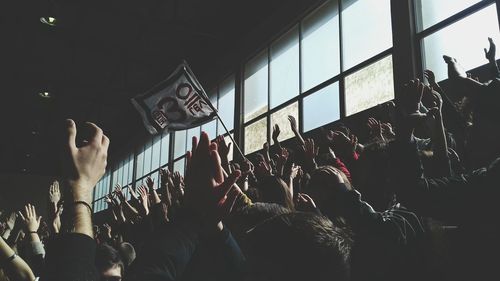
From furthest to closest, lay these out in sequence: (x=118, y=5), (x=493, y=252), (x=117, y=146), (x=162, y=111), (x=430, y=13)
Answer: (x=117, y=146)
(x=118, y=5)
(x=162, y=111)
(x=430, y=13)
(x=493, y=252)

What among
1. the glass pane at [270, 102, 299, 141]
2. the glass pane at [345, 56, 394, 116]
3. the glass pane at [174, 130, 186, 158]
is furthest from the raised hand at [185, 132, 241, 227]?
the glass pane at [174, 130, 186, 158]

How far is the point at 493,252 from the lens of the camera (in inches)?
73.5

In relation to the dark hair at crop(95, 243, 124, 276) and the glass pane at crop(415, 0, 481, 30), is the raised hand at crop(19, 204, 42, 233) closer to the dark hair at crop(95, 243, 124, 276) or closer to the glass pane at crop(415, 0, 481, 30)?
the dark hair at crop(95, 243, 124, 276)

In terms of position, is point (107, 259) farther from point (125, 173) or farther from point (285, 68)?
point (125, 173)

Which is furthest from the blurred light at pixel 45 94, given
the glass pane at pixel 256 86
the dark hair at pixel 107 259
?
the dark hair at pixel 107 259

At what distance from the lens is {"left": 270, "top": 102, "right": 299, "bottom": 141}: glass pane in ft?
24.2

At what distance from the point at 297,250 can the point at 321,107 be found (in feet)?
19.0

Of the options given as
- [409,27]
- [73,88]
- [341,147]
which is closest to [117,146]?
[73,88]

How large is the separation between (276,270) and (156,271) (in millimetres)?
304

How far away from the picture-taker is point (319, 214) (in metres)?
1.37

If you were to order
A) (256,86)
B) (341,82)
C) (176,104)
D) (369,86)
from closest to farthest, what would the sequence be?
(369,86) → (341,82) → (176,104) → (256,86)

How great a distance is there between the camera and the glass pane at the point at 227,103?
382 inches

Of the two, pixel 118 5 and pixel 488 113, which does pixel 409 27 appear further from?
pixel 118 5

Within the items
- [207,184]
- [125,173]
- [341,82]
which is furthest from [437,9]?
[125,173]
